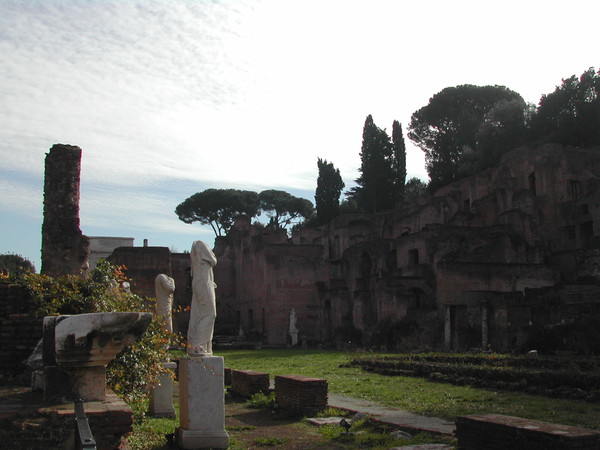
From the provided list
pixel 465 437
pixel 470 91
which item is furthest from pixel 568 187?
pixel 465 437

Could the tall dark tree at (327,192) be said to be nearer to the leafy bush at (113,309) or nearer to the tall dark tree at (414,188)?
the tall dark tree at (414,188)

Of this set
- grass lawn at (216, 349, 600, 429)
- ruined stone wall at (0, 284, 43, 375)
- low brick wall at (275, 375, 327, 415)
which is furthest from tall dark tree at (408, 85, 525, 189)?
ruined stone wall at (0, 284, 43, 375)

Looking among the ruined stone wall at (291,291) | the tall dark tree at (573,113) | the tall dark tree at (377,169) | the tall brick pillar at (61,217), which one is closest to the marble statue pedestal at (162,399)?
the tall brick pillar at (61,217)

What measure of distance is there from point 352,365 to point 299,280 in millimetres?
20734

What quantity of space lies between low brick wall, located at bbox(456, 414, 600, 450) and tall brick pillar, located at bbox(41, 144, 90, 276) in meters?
13.7

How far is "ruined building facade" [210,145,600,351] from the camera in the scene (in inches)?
870

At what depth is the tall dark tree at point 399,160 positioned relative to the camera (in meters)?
57.7

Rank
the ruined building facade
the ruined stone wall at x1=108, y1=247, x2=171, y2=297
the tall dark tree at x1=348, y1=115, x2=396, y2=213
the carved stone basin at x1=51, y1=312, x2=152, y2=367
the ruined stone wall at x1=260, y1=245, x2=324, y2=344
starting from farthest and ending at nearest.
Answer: the tall dark tree at x1=348, y1=115, x2=396, y2=213, the ruined stone wall at x1=260, y1=245, x2=324, y2=344, the ruined stone wall at x1=108, y1=247, x2=171, y2=297, the ruined building facade, the carved stone basin at x1=51, y1=312, x2=152, y2=367

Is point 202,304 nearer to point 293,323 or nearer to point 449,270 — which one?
point 449,270

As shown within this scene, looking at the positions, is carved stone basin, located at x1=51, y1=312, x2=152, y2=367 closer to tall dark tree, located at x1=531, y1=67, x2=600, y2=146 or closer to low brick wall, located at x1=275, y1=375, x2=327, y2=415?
low brick wall, located at x1=275, y1=375, x2=327, y2=415

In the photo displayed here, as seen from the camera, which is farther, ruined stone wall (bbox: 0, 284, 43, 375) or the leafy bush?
ruined stone wall (bbox: 0, 284, 43, 375)

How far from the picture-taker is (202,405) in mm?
7242

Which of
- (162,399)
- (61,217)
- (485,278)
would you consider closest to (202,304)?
(162,399)

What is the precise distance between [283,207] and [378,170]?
14.3m
